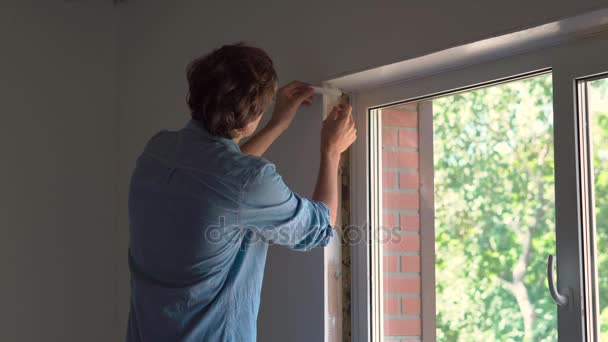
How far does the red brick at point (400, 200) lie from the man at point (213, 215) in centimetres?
54

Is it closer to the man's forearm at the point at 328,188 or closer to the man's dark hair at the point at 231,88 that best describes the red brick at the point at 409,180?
the man's forearm at the point at 328,188

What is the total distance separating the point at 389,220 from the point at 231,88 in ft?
2.78

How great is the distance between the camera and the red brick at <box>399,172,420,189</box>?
224cm

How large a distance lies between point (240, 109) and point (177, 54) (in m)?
1.38

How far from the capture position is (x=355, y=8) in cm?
215

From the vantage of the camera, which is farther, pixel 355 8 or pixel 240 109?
pixel 355 8

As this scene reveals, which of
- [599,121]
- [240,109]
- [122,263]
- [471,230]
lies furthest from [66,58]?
[599,121]

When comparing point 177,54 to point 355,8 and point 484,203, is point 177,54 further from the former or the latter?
point 484,203

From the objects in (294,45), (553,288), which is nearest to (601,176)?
(553,288)

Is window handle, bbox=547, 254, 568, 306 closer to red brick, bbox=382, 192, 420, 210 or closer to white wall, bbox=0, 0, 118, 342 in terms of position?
red brick, bbox=382, 192, 420, 210

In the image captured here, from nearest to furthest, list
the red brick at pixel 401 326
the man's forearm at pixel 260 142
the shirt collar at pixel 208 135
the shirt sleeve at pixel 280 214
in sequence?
the shirt sleeve at pixel 280 214
the shirt collar at pixel 208 135
the man's forearm at pixel 260 142
the red brick at pixel 401 326

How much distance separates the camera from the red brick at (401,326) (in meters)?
2.20

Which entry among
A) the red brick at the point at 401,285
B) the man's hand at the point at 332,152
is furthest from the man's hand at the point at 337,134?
the red brick at the point at 401,285

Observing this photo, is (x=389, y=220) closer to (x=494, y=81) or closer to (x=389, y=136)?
(x=389, y=136)
